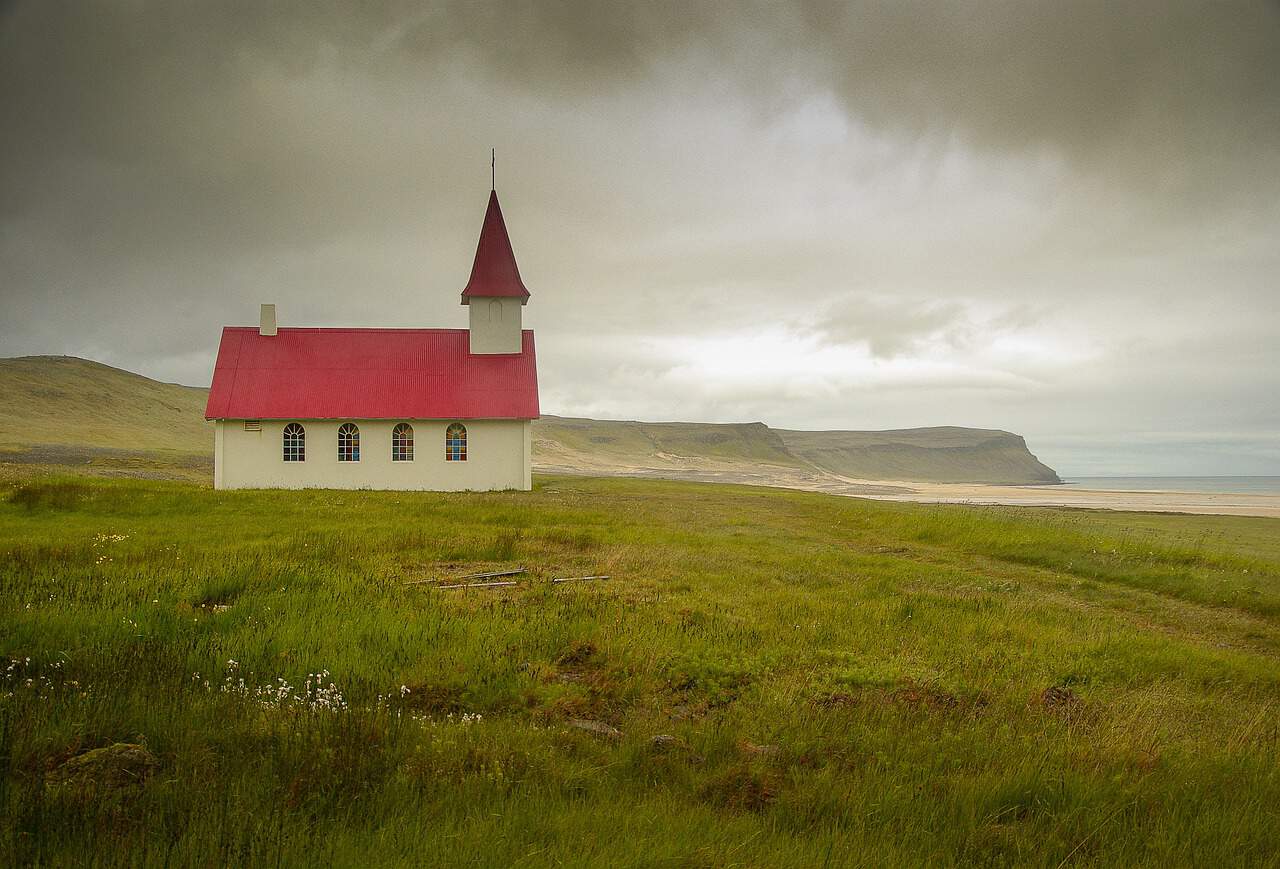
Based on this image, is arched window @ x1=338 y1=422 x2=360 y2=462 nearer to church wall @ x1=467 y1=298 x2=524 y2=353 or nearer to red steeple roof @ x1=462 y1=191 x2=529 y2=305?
church wall @ x1=467 y1=298 x2=524 y2=353

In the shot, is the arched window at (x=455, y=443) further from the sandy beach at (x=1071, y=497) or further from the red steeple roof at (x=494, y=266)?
the sandy beach at (x=1071, y=497)

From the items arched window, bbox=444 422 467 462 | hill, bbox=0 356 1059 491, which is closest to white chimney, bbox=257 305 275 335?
hill, bbox=0 356 1059 491

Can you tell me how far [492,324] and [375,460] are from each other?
10106 millimetres

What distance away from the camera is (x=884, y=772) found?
521 centimetres

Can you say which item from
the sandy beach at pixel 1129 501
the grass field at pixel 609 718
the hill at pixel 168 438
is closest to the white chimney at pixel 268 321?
the hill at pixel 168 438

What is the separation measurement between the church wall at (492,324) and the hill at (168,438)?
67.9ft

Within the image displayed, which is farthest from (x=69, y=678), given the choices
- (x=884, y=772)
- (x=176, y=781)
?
(x=884, y=772)

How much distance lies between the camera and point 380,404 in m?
A: 36.2

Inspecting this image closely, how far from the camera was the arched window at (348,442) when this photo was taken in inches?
1417

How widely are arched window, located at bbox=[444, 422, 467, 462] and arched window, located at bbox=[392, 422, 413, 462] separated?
1.82 m

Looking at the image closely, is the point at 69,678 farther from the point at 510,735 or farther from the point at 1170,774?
the point at 1170,774

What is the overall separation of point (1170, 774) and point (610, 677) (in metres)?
4.73

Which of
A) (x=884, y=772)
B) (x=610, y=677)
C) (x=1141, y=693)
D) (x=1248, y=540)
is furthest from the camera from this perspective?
(x=1248, y=540)

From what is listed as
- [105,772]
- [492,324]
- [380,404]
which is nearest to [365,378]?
[380,404]
